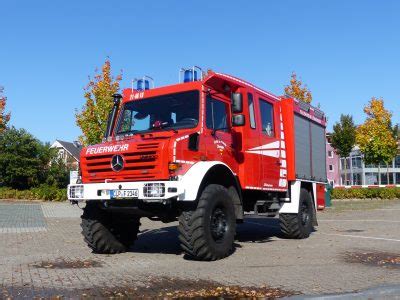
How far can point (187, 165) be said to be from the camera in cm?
798

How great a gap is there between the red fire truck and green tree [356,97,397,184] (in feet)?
108

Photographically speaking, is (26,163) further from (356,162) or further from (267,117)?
(356,162)

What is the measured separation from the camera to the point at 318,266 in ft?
25.3

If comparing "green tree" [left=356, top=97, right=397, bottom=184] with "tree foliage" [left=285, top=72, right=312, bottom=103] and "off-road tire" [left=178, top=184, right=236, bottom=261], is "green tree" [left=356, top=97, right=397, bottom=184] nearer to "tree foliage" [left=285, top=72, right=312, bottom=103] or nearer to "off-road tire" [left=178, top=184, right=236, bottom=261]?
"tree foliage" [left=285, top=72, right=312, bottom=103]

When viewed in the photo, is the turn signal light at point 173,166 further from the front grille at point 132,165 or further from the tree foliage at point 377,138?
the tree foliage at point 377,138

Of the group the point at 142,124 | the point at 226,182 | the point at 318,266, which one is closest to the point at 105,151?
the point at 142,124

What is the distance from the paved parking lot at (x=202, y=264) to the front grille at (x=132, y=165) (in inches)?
57.4

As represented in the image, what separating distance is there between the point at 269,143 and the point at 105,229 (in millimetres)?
4042

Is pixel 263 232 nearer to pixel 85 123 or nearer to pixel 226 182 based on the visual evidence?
pixel 226 182

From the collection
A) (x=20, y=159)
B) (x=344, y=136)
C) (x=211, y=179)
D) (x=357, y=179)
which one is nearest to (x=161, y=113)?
(x=211, y=179)

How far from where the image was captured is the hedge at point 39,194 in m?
31.9

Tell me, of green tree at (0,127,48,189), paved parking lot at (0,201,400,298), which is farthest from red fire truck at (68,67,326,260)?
green tree at (0,127,48,189)

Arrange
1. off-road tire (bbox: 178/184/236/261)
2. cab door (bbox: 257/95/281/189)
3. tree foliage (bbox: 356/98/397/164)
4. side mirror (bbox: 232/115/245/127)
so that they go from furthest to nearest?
tree foliage (bbox: 356/98/397/164), cab door (bbox: 257/95/281/189), side mirror (bbox: 232/115/245/127), off-road tire (bbox: 178/184/236/261)

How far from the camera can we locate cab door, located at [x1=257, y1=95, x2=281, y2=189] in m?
10.4
